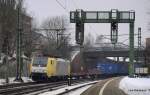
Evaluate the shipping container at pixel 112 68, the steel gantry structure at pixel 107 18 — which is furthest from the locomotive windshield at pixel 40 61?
the shipping container at pixel 112 68

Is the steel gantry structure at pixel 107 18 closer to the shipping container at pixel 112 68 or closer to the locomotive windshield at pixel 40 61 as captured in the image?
the locomotive windshield at pixel 40 61

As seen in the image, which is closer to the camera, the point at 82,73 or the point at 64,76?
the point at 64,76

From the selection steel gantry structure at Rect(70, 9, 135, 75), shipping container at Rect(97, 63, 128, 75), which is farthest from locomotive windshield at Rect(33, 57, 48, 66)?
shipping container at Rect(97, 63, 128, 75)

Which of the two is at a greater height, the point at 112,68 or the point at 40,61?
the point at 40,61

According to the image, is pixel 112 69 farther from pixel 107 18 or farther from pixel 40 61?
pixel 107 18

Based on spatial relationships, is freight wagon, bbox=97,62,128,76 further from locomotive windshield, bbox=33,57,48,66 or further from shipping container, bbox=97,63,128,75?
locomotive windshield, bbox=33,57,48,66

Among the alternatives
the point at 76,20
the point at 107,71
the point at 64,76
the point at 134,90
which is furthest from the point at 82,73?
the point at 134,90

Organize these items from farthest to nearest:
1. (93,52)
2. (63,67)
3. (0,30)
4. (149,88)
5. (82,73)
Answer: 1. (93,52)
2. (82,73)
3. (0,30)
4. (63,67)
5. (149,88)

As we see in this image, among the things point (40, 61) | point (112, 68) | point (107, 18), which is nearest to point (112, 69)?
point (112, 68)

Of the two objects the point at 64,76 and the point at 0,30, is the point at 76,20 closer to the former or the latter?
the point at 64,76

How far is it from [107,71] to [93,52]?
2039 cm

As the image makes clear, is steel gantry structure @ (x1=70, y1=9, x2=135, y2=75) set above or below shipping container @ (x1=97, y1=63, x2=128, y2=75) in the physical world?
above

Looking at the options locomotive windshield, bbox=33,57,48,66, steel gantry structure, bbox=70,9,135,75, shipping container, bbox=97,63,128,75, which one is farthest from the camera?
shipping container, bbox=97,63,128,75

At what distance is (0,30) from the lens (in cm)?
8625
